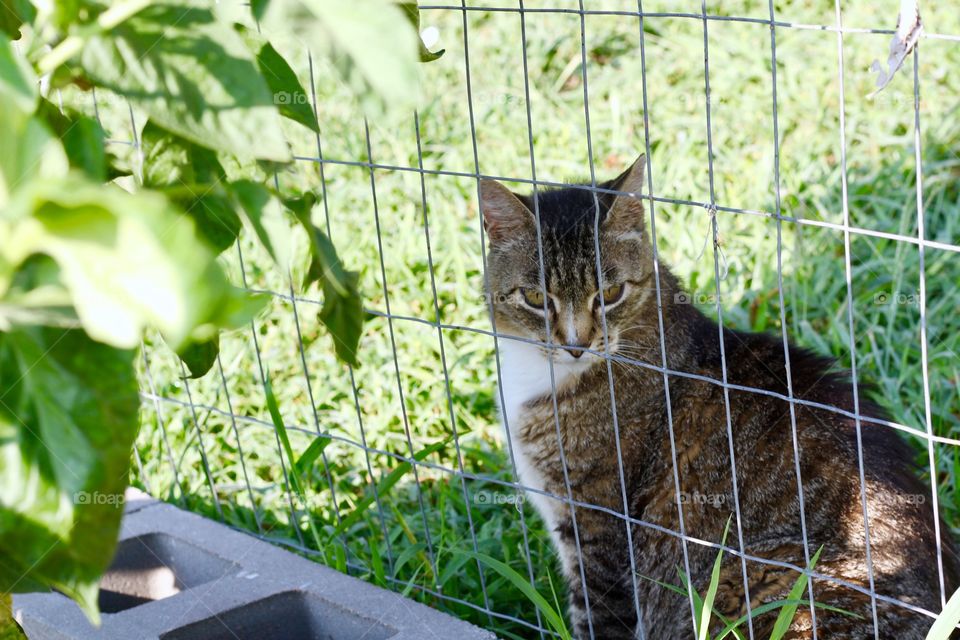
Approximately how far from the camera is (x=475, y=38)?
20.6 feet

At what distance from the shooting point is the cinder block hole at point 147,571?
3.17m

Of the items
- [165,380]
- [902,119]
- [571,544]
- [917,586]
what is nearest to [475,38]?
[902,119]

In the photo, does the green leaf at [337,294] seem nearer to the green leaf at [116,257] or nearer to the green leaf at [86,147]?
the green leaf at [86,147]

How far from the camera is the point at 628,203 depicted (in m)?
2.70

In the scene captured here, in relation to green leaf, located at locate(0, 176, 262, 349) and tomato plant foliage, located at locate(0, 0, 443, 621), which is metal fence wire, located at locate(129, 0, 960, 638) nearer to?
tomato plant foliage, located at locate(0, 0, 443, 621)

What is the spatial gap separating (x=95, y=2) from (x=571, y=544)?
1923 millimetres

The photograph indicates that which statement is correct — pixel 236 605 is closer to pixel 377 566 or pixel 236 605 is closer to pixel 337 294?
pixel 377 566

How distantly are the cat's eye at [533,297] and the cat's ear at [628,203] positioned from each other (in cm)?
27

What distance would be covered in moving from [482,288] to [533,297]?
0.44 metres

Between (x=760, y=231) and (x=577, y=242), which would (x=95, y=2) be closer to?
Result: (x=577, y=242)

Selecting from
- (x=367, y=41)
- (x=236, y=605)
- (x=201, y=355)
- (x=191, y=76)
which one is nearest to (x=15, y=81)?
(x=191, y=76)

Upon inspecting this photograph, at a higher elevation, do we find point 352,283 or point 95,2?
point 95,2

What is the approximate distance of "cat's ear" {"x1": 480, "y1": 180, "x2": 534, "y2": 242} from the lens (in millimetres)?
2742

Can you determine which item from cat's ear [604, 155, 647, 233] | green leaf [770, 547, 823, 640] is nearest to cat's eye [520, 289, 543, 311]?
cat's ear [604, 155, 647, 233]
